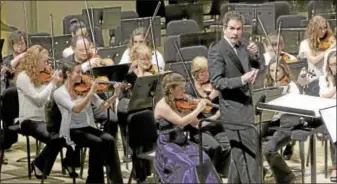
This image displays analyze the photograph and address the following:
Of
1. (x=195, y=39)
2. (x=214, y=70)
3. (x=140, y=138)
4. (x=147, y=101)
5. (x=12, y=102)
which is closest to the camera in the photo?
(x=214, y=70)

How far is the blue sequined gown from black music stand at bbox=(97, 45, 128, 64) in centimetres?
194

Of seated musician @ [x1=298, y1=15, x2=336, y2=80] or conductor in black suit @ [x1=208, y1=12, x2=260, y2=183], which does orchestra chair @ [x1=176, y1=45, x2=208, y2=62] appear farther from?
conductor in black suit @ [x1=208, y1=12, x2=260, y2=183]

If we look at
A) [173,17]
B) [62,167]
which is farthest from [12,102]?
[173,17]

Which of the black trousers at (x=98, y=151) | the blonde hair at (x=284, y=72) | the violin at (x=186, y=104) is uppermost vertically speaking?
the blonde hair at (x=284, y=72)

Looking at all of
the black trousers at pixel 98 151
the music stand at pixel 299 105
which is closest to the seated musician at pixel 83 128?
the black trousers at pixel 98 151

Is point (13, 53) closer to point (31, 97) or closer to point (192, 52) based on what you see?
point (31, 97)

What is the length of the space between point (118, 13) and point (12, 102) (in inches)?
131

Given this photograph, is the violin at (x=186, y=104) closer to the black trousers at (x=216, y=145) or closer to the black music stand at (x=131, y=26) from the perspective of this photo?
the black trousers at (x=216, y=145)

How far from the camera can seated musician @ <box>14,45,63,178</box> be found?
21.4 feet

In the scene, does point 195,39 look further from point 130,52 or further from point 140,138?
point 140,138

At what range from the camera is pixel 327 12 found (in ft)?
34.3

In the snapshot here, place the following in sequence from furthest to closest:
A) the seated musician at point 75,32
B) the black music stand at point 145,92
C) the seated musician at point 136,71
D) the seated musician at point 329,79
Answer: the seated musician at point 75,32, the seated musician at point 136,71, the black music stand at point 145,92, the seated musician at point 329,79

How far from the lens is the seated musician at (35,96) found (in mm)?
6508

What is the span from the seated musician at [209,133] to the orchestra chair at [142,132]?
0.38m
